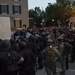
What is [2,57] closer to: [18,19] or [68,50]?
[68,50]

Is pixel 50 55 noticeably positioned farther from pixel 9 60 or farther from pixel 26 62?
pixel 9 60

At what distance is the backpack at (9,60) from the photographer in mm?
8078

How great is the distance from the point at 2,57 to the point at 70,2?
80.7 m

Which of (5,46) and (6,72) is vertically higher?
(5,46)

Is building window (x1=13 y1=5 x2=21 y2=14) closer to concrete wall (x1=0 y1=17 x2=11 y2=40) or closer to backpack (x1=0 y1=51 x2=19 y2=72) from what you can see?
concrete wall (x1=0 y1=17 x2=11 y2=40)

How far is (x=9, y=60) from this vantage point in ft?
26.6

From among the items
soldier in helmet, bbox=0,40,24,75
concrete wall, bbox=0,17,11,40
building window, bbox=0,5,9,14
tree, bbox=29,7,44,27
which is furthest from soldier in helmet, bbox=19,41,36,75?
tree, bbox=29,7,44,27

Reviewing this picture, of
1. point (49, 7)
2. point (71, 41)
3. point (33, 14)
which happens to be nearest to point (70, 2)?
point (49, 7)

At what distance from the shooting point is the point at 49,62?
12062mm

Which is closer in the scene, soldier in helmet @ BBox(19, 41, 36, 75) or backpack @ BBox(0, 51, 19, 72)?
backpack @ BBox(0, 51, 19, 72)

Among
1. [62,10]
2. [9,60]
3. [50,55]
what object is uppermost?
[62,10]

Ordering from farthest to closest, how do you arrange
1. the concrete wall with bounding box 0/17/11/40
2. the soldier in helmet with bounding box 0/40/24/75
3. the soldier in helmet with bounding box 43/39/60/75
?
the concrete wall with bounding box 0/17/11/40
the soldier in helmet with bounding box 43/39/60/75
the soldier in helmet with bounding box 0/40/24/75

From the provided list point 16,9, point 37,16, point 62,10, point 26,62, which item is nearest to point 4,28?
point 26,62

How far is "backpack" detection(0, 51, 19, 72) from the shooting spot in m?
8.08
